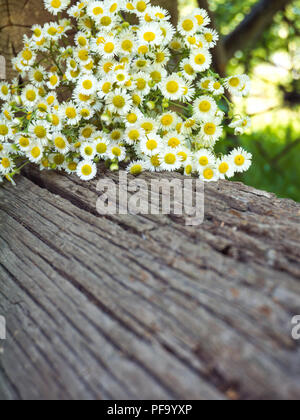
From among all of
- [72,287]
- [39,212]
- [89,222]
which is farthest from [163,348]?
[39,212]

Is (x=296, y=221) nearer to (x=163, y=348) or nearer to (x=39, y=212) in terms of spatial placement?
(x=163, y=348)

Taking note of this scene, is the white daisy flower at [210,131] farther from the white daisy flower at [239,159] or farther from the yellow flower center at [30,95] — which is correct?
the yellow flower center at [30,95]

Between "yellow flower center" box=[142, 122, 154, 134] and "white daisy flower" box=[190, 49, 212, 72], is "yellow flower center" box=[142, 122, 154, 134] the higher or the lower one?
the lower one

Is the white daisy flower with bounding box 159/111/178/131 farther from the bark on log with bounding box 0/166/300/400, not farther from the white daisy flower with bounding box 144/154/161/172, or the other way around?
the bark on log with bounding box 0/166/300/400

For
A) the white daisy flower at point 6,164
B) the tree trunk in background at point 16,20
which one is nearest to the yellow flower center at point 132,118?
the white daisy flower at point 6,164

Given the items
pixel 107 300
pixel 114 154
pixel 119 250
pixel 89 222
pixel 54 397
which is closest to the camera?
pixel 54 397

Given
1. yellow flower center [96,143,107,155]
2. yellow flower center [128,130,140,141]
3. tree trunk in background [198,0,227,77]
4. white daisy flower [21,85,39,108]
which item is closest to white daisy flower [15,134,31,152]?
white daisy flower [21,85,39,108]

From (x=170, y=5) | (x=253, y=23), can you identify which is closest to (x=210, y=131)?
(x=170, y=5)
